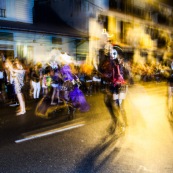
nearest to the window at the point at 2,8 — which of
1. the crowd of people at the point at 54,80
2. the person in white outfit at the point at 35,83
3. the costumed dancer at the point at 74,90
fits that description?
the crowd of people at the point at 54,80

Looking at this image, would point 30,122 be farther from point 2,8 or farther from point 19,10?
point 19,10

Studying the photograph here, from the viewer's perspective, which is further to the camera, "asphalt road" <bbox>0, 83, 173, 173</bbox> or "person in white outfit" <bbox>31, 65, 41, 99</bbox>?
"person in white outfit" <bbox>31, 65, 41, 99</bbox>

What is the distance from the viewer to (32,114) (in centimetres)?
814

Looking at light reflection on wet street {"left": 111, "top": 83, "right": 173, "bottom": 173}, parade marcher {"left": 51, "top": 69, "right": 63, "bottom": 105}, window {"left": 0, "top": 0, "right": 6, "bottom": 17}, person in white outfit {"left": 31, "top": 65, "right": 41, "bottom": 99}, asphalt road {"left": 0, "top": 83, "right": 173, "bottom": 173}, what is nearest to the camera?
asphalt road {"left": 0, "top": 83, "right": 173, "bottom": 173}

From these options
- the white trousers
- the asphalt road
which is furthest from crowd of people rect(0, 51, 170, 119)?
the asphalt road

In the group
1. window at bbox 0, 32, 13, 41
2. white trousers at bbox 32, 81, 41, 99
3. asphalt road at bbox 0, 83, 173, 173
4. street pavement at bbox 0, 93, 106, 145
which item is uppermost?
window at bbox 0, 32, 13, 41

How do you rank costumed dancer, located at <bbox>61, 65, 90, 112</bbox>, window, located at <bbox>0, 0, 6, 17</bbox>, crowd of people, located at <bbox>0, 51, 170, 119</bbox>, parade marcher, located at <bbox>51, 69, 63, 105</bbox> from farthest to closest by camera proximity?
window, located at <bbox>0, 0, 6, 17</bbox> < parade marcher, located at <bbox>51, 69, 63, 105</bbox> < costumed dancer, located at <bbox>61, 65, 90, 112</bbox> < crowd of people, located at <bbox>0, 51, 170, 119</bbox>

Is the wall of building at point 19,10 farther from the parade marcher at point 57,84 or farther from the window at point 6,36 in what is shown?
the parade marcher at point 57,84

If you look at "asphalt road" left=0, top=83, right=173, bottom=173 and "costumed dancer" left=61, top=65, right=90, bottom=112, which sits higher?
"costumed dancer" left=61, top=65, right=90, bottom=112

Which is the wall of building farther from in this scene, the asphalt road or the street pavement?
the asphalt road

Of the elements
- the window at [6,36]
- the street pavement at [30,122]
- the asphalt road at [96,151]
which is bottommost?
the asphalt road at [96,151]

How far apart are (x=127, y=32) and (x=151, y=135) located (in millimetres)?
21601

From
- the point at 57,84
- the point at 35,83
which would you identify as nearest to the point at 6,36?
the point at 35,83

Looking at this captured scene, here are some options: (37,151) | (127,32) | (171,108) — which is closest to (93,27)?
(127,32)
